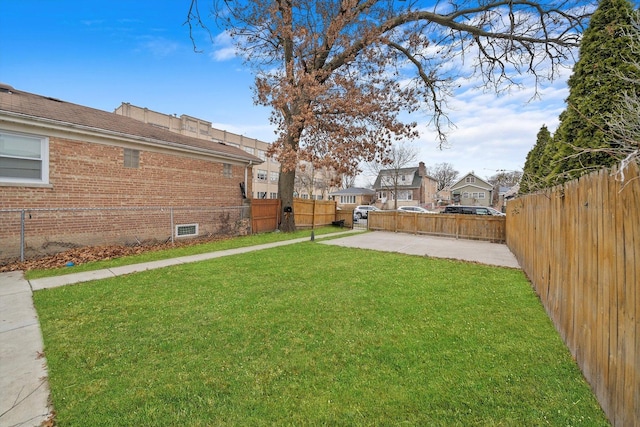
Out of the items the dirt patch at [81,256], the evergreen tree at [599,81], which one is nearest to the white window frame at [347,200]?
the dirt patch at [81,256]

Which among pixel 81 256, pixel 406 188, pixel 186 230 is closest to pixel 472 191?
pixel 406 188

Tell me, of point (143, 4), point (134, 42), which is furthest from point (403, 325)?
point (134, 42)

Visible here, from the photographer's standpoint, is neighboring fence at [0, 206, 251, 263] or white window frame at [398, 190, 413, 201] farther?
white window frame at [398, 190, 413, 201]

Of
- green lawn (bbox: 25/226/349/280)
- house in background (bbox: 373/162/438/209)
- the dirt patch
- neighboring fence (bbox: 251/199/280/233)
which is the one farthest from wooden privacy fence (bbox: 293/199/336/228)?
house in background (bbox: 373/162/438/209)

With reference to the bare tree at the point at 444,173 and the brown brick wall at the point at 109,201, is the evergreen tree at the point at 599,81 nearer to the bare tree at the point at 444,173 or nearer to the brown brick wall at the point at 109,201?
the brown brick wall at the point at 109,201

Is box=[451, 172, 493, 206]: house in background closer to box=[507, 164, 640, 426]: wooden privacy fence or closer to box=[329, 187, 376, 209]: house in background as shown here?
box=[329, 187, 376, 209]: house in background

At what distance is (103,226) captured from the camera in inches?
361

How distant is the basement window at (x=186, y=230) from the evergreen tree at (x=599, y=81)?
1185 cm

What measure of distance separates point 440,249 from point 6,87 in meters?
15.9

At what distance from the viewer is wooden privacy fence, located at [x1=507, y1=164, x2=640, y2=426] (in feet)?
5.91

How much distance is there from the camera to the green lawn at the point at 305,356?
2.08m

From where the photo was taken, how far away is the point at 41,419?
1999 millimetres

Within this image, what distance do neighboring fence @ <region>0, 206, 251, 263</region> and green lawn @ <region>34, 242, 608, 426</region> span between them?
425cm

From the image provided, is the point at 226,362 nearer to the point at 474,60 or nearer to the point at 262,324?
the point at 262,324
